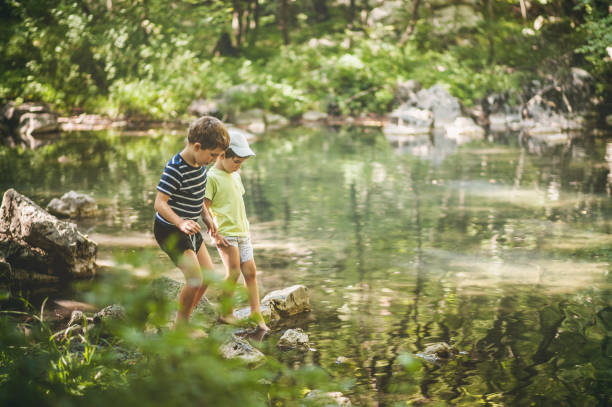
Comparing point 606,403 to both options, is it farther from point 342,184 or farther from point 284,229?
point 342,184

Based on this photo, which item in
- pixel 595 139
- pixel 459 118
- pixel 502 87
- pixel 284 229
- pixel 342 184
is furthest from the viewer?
pixel 502 87

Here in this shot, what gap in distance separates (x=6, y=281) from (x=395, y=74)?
23305 millimetres

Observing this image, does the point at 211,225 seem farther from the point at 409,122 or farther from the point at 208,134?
the point at 409,122

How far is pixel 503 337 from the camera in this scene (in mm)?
4723

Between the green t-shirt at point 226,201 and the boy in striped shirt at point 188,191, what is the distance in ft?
0.71

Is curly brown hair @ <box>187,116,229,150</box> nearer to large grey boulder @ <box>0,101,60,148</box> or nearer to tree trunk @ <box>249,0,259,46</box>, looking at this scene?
large grey boulder @ <box>0,101,60,148</box>

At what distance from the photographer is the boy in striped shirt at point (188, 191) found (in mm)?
4312

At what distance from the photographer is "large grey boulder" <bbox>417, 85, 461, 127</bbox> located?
24.1m

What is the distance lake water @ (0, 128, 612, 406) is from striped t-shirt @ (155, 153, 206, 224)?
2.05 ft

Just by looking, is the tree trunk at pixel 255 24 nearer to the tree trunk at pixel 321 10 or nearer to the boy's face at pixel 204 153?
the tree trunk at pixel 321 10

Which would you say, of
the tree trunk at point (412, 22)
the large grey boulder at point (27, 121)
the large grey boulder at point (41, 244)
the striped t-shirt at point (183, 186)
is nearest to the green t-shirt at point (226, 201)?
the striped t-shirt at point (183, 186)

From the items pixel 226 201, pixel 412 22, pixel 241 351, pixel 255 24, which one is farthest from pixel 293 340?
pixel 255 24

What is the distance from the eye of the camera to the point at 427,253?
279 inches

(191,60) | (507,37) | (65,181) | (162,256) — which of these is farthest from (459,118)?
(162,256)
